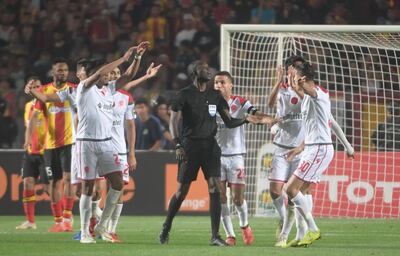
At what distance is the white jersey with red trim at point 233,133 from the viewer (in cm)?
1477

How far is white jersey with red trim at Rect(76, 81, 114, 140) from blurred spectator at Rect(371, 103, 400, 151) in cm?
693

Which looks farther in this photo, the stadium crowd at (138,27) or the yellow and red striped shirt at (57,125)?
the stadium crowd at (138,27)

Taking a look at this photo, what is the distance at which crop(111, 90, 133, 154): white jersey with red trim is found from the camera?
1494 centimetres

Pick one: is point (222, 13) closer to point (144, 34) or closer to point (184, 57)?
point (184, 57)

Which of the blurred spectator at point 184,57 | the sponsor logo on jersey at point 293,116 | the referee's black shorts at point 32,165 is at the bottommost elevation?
the referee's black shorts at point 32,165

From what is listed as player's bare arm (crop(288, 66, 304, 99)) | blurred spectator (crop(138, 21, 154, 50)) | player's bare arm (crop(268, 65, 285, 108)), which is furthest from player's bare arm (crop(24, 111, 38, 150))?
blurred spectator (crop(138, 21, 154, 50))

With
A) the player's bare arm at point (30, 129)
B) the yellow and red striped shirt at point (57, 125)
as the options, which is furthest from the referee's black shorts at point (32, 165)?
the yellow and red striped shirt at point (57, 125)

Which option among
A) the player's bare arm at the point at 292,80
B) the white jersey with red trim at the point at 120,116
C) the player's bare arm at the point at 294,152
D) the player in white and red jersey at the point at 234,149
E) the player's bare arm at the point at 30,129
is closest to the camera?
the player's bare arm at the point at 292,80

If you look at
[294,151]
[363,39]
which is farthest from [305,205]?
[363,39]

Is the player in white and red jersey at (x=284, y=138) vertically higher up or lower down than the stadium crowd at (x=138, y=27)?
lower down

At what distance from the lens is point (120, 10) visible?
2622 centimetres

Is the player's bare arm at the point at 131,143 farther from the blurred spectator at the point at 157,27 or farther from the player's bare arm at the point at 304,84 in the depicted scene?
the blurred spectator at the point at 157,27

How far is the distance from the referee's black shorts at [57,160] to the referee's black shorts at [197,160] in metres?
3.86

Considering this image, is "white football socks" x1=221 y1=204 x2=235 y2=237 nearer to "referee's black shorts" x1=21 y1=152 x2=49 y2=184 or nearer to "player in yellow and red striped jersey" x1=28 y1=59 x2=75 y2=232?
"player in yellow and red striped jersey" x1=28 y1=59 x2=75 y2=232
